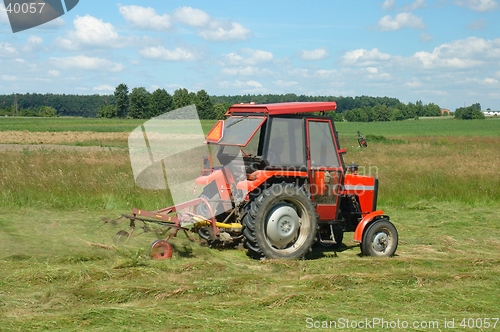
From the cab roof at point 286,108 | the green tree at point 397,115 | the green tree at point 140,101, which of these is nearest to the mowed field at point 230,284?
the cab roof at point 286,108

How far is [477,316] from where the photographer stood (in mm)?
5516

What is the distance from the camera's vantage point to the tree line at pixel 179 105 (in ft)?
57.8

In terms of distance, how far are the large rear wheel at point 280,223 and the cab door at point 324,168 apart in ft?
1.08

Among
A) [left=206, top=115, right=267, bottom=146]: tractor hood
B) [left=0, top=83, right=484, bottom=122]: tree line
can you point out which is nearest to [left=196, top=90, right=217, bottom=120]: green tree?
[left=0, top=83, right=484, bottom=122]: tree line

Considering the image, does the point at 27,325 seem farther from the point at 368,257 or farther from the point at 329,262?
the point at 368,257

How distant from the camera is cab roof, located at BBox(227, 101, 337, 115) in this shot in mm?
7973

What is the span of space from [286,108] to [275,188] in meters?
1.09

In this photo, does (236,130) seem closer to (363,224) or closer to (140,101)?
(363,224)

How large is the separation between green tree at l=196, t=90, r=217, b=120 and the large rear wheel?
28.4 feet

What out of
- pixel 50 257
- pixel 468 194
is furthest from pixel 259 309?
pixel 468 194

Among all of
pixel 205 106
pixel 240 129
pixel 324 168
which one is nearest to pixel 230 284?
pixel 240 129

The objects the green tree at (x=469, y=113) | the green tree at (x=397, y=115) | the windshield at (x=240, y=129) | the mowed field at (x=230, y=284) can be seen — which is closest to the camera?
the mowed field at (x=230, y=284)

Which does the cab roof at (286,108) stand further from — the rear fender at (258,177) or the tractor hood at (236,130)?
the rear fender at (258,177)

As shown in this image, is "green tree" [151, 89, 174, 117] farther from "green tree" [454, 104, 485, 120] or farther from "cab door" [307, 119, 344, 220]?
"green tree" [454, 104, 485, 120]
